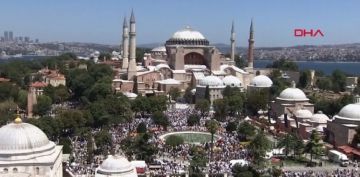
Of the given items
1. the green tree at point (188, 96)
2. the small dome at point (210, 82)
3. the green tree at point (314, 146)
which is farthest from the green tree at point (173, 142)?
the green tree at point (188, 96)

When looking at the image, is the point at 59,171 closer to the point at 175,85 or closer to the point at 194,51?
the point at 175,85

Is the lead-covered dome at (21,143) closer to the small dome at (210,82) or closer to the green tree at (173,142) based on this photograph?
the green tree at (173,142)

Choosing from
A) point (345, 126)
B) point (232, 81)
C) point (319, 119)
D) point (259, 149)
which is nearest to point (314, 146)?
point (259, 149)

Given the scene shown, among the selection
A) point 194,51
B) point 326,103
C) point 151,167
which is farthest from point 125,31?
point 151,167

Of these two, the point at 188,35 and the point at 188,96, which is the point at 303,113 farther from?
the point at 188,35

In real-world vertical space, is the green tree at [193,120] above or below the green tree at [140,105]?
below

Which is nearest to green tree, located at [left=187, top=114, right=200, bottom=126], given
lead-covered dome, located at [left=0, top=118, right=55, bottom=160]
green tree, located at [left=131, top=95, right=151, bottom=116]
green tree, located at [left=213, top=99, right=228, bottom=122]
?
green tree, located at [left=213, top=99, right=228, bottom=122]
